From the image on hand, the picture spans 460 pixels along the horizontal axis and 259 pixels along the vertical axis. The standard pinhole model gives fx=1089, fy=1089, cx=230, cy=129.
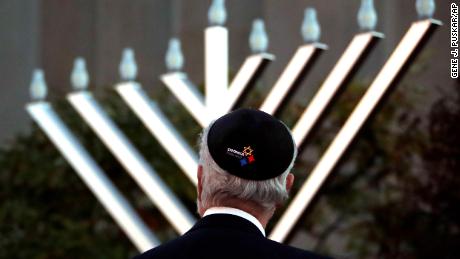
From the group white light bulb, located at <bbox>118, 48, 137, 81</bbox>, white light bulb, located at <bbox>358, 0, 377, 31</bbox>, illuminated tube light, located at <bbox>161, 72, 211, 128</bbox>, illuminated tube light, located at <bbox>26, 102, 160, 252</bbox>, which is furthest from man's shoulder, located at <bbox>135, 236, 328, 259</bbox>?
white light bulb, located at <bbox>118, 48, 137, 81</bbox>

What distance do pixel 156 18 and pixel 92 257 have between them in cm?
260

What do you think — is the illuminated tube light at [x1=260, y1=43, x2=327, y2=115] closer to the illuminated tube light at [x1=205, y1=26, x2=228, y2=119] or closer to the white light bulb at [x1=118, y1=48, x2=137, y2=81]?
the illuminated tube light at [x1=205, y1=26, x2=228, y2=119]

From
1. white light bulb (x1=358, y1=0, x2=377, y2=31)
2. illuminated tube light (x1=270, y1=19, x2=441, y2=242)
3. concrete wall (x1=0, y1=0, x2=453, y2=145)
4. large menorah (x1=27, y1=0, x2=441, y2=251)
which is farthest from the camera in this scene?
concrete wall (x1=0, y1=0, x2=453, y2=145)

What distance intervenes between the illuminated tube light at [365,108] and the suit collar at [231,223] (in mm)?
2193

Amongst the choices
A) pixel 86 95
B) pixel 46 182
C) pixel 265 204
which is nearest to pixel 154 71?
pixel 46 182

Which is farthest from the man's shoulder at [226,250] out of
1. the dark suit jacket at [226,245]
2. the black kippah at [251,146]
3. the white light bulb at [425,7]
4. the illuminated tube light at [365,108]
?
the white light bulb at [425,7]

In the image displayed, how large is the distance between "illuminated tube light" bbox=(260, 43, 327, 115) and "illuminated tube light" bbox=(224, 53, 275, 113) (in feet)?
0.34

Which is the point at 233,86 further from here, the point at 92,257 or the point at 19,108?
the point at 19,108

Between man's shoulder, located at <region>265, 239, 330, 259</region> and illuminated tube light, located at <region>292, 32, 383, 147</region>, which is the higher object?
man's shoulder, located at <region>265, 239, 330, 259</region>

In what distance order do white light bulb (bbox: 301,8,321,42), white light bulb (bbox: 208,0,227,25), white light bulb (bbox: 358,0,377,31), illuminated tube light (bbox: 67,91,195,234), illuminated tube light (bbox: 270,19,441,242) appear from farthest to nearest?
illuminated tube light (bbox: 67,91,195,234)
white light bulb (bbox: 208,0,227,25)
white light bulb (bbox: 301,8,321,42)
white light bulb (bbox: 358,0,377,31)
illuminated tube light (bbox: 270,19,441,242)

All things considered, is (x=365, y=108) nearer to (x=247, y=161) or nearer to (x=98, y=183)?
(x=98, y=183)

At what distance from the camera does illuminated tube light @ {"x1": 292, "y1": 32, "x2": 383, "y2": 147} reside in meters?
4.01

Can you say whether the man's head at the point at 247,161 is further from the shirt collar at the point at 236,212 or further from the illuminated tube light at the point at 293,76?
the illuminated tube light at the point at 293,76

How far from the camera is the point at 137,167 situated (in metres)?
4.88
